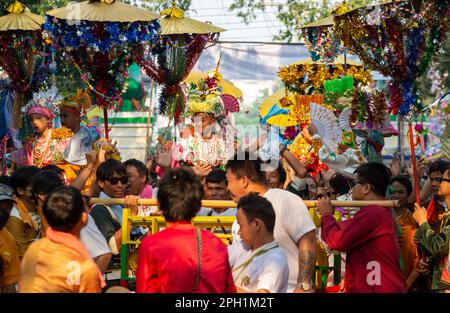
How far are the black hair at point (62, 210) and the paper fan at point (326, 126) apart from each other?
5083 mm

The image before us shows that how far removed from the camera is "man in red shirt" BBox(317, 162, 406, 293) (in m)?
6.59

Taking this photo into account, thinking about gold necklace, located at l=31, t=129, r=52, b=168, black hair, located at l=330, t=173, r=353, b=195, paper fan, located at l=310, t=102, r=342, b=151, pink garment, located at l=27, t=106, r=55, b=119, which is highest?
pink garment, located at l=27, t=106, r=55, b=119

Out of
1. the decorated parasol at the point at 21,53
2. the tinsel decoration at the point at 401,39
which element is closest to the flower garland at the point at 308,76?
the tinsel decoration at the point at 401,39

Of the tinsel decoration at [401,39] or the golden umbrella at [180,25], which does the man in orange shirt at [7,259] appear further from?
the golden umbrella at [180,25]

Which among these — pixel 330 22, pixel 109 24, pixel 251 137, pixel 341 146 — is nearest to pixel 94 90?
pixel 109 24

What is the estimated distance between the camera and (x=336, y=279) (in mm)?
7441

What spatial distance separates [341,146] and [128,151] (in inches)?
558

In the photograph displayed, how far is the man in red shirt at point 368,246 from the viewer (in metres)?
6.59

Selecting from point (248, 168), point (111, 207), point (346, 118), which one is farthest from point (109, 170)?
point (346, 118)

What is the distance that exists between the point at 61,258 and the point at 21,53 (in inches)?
257

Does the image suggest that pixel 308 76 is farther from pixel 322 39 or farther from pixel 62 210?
pixel 62 210

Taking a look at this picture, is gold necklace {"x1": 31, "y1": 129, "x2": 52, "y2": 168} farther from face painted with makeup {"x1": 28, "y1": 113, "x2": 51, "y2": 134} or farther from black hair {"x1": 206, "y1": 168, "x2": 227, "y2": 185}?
black hair {"x1": 206, "y1": 168, "x2": 227, "y2": 185}

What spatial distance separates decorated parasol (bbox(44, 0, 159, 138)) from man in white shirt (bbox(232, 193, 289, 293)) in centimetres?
456

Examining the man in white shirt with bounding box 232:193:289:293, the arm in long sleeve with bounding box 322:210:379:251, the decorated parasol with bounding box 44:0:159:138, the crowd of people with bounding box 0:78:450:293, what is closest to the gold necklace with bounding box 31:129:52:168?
the crowd of people with bounding box 0:78:450:293
